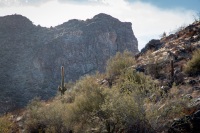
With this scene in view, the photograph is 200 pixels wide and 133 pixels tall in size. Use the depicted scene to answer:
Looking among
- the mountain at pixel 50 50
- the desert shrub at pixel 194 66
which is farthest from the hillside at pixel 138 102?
the mountain at pixel 50 50

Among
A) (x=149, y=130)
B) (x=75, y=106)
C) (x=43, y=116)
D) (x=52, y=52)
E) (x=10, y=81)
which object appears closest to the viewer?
(x=149, y=130)

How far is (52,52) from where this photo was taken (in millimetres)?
83750

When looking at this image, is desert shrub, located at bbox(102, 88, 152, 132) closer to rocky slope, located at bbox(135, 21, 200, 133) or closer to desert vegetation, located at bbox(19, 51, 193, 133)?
desert vegetation, located at bbox(19, 51, 193, 133)

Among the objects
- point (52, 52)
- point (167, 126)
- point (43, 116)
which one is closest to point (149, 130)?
point (167, 126)

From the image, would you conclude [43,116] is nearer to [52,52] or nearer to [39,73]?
[39,73]

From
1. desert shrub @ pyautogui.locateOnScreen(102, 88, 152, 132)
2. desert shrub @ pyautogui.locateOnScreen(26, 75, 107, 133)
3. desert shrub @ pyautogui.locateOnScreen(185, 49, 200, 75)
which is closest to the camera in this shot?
desert shrub @ pyautogui.locateOnScreen(102, 88, 152, 132)

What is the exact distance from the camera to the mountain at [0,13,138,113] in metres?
68.2

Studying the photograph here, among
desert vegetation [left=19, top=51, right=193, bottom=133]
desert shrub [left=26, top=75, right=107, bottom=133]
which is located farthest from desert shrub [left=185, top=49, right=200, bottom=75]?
desert shrub [left=26, top=75, right=107, bottom=133]

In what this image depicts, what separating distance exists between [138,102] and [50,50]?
7244cm

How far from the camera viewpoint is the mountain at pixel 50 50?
68.2 metres

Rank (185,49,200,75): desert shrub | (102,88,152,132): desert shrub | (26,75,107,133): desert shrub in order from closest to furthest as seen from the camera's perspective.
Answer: (102,88,152,132): desert shrub → (26,75,107,133): desert shrub → (185,49,200,75): desert shrub

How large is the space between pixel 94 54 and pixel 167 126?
256 ft

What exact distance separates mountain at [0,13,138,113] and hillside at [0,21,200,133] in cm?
4103

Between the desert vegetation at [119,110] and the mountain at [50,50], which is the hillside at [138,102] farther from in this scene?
the mountain at [50,50]
